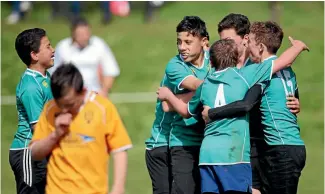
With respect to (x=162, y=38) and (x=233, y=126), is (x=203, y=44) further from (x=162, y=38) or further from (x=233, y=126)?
(x=162, y=38)

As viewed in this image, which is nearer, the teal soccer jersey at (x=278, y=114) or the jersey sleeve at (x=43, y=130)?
the jersey sleeve at (x=43, y=130)

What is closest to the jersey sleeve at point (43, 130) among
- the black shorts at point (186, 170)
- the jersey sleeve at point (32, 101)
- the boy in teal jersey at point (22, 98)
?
the jersey sleeve at point (32, 101)

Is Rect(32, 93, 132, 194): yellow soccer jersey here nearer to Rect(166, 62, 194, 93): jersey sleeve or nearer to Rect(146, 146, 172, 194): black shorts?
Rect(166, 62, 194, 93): jersey sleeve

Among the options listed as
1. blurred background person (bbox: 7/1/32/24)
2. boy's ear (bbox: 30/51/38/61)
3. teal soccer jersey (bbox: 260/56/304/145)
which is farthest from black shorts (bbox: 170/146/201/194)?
blurred background person (bbox: 7/1/32/24)

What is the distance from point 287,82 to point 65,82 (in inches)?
93.5

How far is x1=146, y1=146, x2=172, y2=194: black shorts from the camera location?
24.2 ft

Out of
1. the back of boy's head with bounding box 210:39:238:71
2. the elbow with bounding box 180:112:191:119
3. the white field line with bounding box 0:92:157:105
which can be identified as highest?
the back of boy's head with bounding box 210:39:238:71

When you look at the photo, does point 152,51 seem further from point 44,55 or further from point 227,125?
point 227,125

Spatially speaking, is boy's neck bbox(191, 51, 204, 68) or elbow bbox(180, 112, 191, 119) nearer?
elbow bbox(180, 112, 191, 119)

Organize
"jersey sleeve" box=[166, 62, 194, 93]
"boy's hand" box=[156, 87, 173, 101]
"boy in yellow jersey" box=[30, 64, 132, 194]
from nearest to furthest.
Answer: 1. "boy in yellow jersey" box=[30, 64, 132, 194]
2. "boy's hand" box=[156, 87, 173, 101]
3. "jersey sleeve" box=[166, 62, 194, 93]

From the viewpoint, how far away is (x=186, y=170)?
23.2 ft

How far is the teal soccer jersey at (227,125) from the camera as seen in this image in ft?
21.0

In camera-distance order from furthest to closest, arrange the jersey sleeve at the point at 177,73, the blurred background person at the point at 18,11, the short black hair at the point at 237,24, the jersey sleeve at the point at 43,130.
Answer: the blurred background person at the point at 18,11
the short black hair at the point at 237,24
the jersey sleeve at the point at 177,73
the jersey sleeve at the point at 43,130

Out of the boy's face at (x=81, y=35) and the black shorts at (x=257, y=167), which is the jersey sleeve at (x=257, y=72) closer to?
the black shorts at (x=257, y=167)
